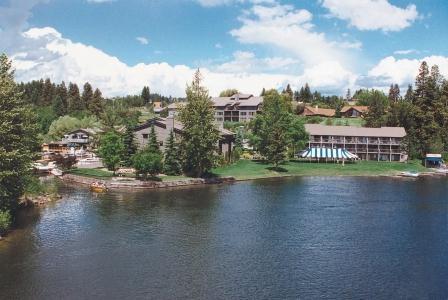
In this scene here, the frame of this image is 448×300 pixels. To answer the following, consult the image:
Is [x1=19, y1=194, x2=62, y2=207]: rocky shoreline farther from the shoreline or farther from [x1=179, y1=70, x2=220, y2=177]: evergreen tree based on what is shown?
[x1=179, y1=70, x2=220, y2=177]: evergreen tree

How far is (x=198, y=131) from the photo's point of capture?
7725cm

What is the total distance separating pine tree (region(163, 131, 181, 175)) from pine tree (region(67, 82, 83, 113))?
299 feet

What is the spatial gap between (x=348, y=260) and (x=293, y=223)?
42.0 feet

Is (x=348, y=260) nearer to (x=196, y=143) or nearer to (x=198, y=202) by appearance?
(x=198, y=202)

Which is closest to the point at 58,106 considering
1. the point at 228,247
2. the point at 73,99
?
the point at 73,99

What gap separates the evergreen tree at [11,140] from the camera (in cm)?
4491

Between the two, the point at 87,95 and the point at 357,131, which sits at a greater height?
the point at 87,95

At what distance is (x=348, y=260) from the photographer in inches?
1534

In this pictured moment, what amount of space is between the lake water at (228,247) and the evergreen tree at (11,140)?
3.84 meters

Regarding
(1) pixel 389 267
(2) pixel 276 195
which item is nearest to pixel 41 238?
(1) pixel 389 267

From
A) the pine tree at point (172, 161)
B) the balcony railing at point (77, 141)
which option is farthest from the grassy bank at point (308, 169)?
the balcony railing at point (77, 141)

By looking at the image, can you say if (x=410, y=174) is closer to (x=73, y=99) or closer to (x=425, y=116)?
(x=425, y=116)

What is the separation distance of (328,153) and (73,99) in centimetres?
9950

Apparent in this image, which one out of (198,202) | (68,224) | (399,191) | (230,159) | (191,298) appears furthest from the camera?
(230,159)
